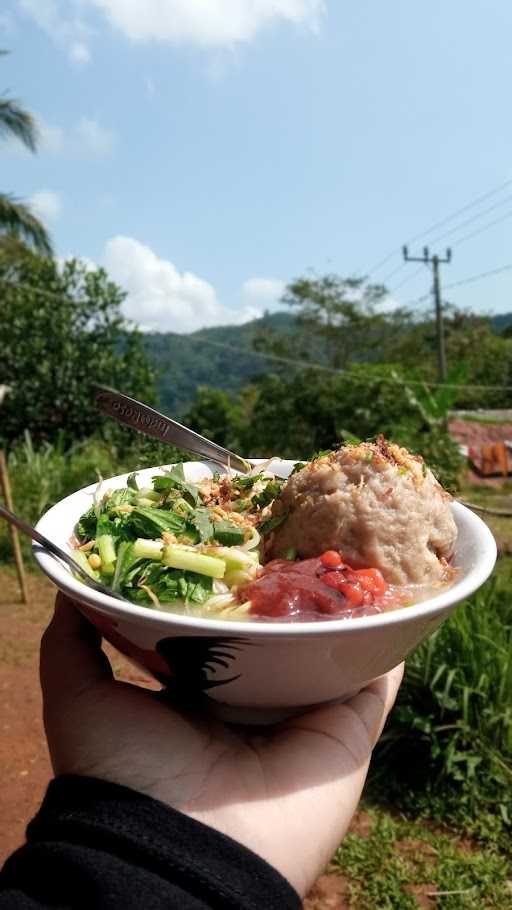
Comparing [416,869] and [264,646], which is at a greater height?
[264,646]

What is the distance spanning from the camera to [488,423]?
2222 cm

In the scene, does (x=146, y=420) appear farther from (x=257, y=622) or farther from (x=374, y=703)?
(x=374, y=703)

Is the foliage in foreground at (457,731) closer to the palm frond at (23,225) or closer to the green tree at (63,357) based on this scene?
the green tree at (63,357)

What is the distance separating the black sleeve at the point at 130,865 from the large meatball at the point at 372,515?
24.2 inches

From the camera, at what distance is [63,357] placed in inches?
490

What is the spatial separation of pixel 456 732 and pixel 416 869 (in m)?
0.79

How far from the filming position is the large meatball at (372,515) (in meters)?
1.53

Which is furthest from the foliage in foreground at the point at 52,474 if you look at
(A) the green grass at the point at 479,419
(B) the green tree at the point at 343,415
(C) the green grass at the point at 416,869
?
(A) the green grass at the point at 479,419

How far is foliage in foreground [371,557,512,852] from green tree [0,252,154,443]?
29.2ft

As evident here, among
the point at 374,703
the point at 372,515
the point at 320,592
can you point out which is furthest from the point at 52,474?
the point at 320,592

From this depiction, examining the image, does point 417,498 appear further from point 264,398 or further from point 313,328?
point 313,328

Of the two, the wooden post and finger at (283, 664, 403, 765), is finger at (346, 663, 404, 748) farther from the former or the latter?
the wooden post

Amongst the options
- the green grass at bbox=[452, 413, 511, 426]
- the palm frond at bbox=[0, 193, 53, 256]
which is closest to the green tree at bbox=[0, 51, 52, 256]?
the palm frond at bbox=[0, 193, 53, 256]

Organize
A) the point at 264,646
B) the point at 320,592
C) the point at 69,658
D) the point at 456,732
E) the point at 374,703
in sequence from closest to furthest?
the point at 264,646 < the point at 320,592 < the point at 69,658 < the point at 374,703 < the point at 456,732
